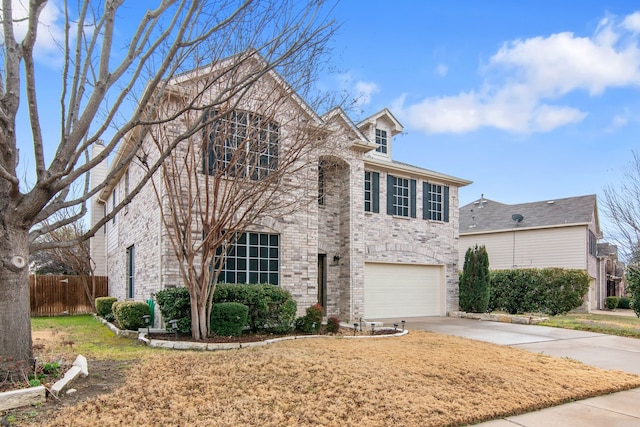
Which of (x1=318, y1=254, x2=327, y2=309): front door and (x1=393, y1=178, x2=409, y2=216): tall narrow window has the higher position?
(x1=393, y1=178, x2=409, y2=216): tall narrow window

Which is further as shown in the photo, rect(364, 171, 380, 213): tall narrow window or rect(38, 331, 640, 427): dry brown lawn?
rect(364, 171, 380, 213): tall narrow window

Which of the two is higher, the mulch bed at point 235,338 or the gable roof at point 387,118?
the gable roof at point 387,118

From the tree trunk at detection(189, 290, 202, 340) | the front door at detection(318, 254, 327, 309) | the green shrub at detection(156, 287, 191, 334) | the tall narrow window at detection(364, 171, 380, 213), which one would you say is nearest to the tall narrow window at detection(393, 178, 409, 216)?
the tall narrow window at detection(364, 171, 380, 213)

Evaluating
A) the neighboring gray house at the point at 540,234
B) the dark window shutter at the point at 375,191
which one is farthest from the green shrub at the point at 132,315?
the neighboring gray house at the point at 540,234

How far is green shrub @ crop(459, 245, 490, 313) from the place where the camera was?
54.6 feet

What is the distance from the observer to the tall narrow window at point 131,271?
1414cm

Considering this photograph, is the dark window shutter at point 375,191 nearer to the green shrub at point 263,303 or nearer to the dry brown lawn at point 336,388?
the green shrub at point 263,303

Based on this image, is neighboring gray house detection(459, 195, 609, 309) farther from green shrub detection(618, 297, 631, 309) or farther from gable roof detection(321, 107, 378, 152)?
gable roof detection(321, 107, 378, 152)

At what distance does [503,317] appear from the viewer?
48.2 ft

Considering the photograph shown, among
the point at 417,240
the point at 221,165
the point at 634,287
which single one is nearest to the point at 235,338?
the point at 221,165

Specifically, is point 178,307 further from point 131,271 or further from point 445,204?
point 445,204

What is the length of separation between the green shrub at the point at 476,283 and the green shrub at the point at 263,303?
8982 millimetres

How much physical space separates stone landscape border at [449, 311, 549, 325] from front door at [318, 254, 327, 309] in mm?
5522

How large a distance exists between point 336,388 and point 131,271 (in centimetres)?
1125
